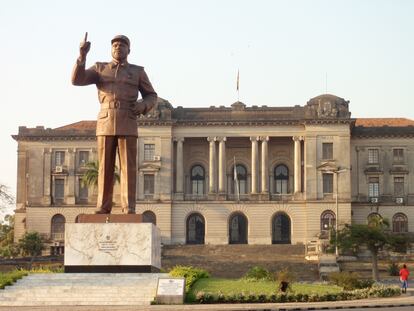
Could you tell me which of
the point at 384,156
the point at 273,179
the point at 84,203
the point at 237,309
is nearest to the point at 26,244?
the point at 84,203

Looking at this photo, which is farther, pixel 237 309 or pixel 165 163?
pixel 165 163

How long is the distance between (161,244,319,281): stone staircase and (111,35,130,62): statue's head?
32571mm

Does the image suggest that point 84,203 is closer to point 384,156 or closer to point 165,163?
point 165,163

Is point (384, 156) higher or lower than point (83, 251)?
higher

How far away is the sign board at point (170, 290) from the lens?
30109 mm

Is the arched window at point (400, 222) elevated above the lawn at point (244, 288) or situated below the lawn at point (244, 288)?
above

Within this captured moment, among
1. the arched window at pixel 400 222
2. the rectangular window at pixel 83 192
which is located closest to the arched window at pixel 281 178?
the arched window at pixel 400 222

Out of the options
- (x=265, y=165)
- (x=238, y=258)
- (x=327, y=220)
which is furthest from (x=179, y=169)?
(x=327, y=220)

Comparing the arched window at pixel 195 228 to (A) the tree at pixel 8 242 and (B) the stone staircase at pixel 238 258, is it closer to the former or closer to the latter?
(B) the stone staircase at pixel 238 258

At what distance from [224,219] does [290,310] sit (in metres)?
54.2

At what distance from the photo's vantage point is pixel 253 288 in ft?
114

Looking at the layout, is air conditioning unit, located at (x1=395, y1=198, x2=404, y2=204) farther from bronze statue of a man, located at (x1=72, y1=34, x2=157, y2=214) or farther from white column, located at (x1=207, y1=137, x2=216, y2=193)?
bronze statue of a man, located at (x1=72, y1=34, x2=157, y2=214)

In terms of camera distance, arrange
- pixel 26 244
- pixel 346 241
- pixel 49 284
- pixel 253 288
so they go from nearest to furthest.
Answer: pixel 49 284 < pixel 253 288 < pixel 346 241 < pixel 26 244

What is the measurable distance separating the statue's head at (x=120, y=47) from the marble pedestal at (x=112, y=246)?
5.53 meters
